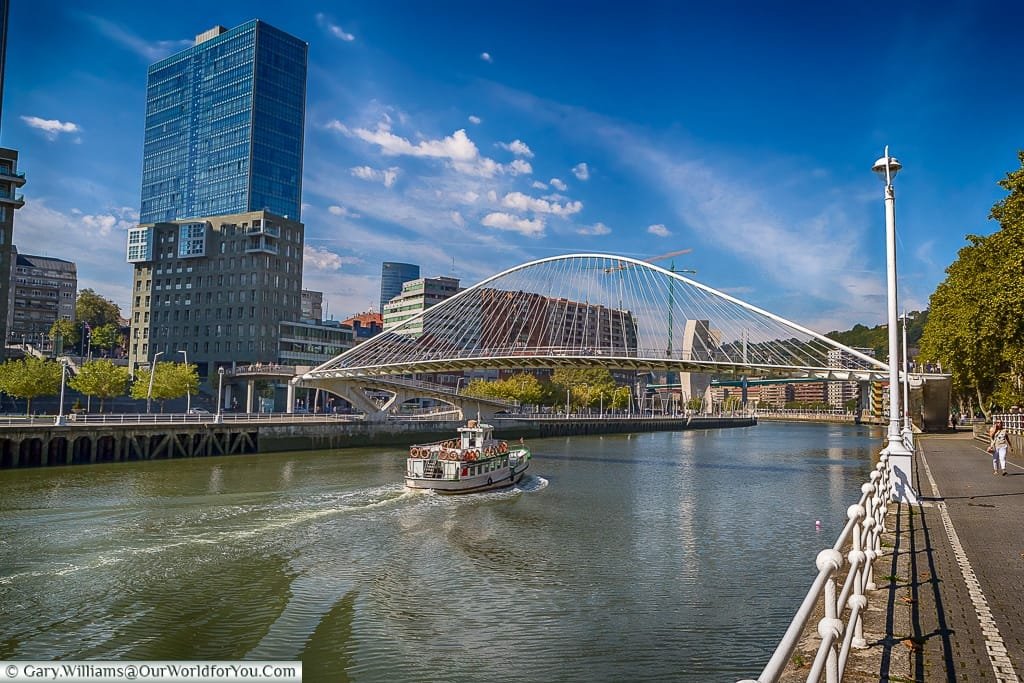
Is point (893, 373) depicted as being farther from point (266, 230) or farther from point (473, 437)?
point (266, 230)

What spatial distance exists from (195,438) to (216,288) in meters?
64.4

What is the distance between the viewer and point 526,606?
1645 cm

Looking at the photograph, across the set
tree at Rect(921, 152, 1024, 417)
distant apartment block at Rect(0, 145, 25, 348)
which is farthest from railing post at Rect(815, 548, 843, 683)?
distant apartment block at Rect(0, 145, 25, 348)

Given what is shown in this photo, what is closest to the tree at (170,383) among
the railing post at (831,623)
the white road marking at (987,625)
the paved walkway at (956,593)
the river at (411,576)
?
the river at (411,576)

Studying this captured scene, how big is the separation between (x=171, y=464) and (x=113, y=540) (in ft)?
89.4

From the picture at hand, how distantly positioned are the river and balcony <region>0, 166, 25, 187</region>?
177 ft

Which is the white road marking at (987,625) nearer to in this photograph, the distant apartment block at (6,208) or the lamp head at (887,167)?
the lamp head at (887,167)

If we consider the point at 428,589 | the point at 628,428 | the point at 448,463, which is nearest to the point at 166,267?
the point at 628,428

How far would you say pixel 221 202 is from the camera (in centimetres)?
15725

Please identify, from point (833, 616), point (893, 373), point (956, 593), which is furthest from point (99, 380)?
point (833, 616)

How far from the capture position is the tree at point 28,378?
59.3m

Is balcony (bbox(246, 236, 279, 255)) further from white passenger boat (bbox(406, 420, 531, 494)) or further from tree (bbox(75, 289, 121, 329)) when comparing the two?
white passenger boat (bbox(406, 420, 531, 494))

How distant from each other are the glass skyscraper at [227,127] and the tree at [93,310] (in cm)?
2831

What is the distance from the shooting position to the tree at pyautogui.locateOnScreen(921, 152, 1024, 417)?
31309 millimetres
